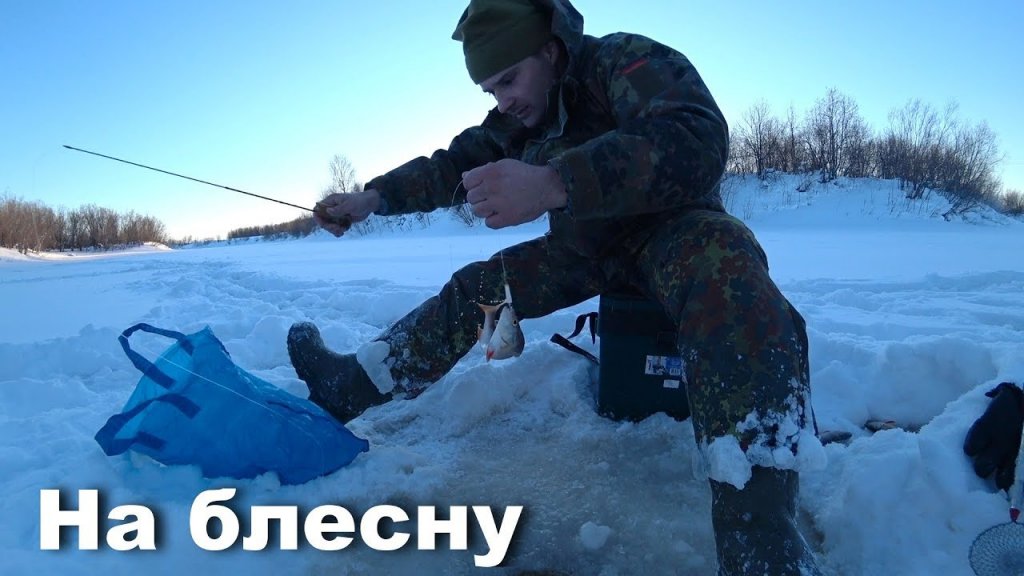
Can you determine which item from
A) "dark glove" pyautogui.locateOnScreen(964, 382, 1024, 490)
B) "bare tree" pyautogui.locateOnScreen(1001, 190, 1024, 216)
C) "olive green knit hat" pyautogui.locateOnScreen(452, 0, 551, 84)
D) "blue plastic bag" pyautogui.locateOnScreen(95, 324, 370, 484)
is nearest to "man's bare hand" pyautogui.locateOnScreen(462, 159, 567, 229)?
"olive green knit hat" pyautogui.locateOnScreen(452, 0, 551, 84)

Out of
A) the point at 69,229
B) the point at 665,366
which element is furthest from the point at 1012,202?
the point at 69,229

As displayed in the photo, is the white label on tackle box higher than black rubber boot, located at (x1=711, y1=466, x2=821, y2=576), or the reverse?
the white label on tackle box

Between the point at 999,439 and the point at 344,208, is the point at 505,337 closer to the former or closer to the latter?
the point at 344,208

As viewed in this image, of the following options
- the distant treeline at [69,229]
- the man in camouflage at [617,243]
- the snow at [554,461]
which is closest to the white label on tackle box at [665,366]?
the snow at [554,461]

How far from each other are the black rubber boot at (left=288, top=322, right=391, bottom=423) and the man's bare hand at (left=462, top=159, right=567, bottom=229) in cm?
93

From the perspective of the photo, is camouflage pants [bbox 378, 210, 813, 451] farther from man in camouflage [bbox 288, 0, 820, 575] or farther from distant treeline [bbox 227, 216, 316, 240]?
distant treeline [bbox 227, 216, 316, 240]

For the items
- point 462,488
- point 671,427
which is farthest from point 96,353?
point 671,427

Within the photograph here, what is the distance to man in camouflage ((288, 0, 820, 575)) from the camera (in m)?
1.15

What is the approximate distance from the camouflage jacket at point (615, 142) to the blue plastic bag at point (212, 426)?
2.76ft

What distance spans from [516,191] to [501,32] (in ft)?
2.27

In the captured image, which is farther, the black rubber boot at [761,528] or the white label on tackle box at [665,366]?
the white label on tackle box at [665,366]

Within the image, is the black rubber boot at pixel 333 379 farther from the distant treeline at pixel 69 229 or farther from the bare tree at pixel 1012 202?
the bare tree at pixel 1012 202

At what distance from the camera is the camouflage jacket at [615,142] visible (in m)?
1.25

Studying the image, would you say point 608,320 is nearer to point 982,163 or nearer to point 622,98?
point 622,98
